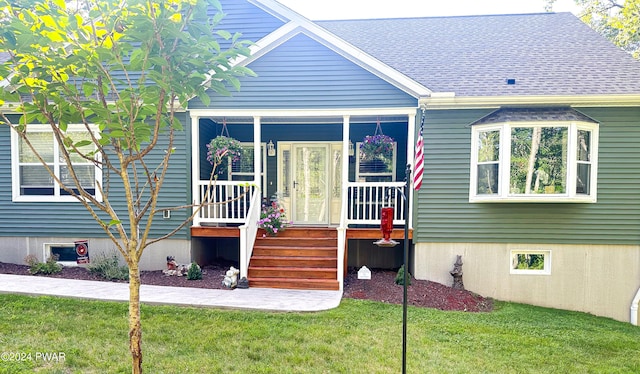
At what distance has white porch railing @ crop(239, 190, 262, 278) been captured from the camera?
232 inches

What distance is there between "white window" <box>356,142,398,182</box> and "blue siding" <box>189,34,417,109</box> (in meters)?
1.72

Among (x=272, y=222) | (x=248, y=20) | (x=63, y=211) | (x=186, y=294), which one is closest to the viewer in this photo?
(x=186, y=294)

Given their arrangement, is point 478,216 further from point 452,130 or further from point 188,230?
point 188,230

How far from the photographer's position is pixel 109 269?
613cm

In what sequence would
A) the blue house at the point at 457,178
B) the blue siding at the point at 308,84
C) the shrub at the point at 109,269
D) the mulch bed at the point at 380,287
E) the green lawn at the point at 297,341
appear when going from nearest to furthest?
the green lawn at the point at 297,341 < the mulch bed at the point at 380,287 < the shrub at the point at 109,269 < the blue house at the point at 457,178 < the blue siding at the point at 308,84

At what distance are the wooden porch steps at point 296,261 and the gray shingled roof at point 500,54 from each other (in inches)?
152

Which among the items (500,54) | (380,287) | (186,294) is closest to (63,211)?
(186,294)

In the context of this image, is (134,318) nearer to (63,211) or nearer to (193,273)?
(193,273)

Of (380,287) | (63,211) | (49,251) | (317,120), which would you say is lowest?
(380,287)

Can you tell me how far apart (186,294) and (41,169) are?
4.65 meters

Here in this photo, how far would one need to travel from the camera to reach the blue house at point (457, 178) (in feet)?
20.3

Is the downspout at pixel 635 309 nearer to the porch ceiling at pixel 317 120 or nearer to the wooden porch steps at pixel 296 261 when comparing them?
the porch ceiling at pixel 317 120

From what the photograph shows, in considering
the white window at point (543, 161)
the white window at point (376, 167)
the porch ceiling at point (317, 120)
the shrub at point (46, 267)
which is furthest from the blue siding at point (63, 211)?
the white window at point (543, 161)

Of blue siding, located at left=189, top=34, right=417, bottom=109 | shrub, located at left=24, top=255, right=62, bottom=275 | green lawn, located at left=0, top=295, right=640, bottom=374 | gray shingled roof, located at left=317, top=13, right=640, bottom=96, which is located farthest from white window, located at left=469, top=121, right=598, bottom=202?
shrub, located at left=24, top=255, right=62, bottom=275
